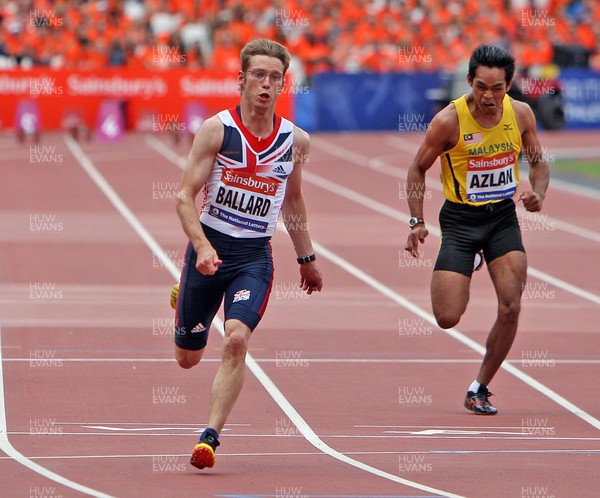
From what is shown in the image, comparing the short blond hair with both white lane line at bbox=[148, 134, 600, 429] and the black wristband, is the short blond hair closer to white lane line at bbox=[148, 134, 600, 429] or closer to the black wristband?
the black wristband

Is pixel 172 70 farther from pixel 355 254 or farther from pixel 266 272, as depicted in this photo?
pixel 266 272

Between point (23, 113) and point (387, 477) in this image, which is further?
point (23, 113)

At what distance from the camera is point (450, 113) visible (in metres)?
9.74

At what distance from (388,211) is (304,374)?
12317mm

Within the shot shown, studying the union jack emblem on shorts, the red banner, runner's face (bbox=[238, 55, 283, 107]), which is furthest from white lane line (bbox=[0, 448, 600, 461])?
the red banner

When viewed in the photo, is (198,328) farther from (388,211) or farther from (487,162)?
(388,211)

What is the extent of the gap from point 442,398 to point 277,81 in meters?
3.20

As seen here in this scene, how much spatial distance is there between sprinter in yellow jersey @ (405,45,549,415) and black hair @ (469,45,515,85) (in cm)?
21

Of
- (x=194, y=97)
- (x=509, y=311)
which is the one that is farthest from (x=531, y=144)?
(x=194, y=97)

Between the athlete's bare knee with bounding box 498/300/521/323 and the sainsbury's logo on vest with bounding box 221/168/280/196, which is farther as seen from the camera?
the athlete's bare knee with bounding box 498/300/521/323

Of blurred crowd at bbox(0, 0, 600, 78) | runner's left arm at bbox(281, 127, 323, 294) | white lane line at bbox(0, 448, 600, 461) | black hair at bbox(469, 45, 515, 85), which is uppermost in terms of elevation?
black hair at bbox(469, 45, 515, 85)

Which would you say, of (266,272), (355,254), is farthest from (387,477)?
(355,254)

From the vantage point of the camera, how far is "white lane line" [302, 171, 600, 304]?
16188 mm

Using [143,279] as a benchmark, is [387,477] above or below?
above
